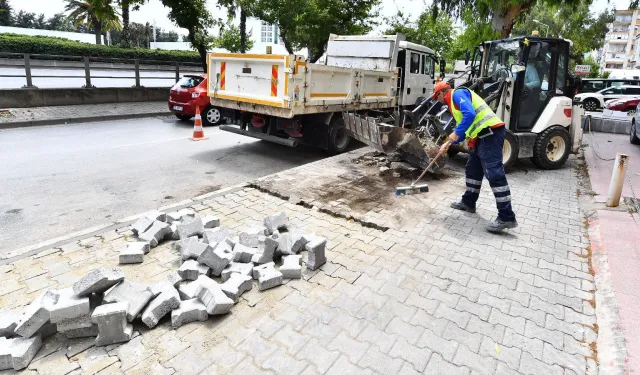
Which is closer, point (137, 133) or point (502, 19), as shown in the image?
point (137, 133)

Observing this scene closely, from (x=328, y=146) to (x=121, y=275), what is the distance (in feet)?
19.4

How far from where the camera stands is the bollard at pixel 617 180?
17.7 feet

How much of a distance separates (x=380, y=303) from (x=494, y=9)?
567 inches

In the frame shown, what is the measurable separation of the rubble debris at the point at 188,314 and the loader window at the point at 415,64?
9.43 meters

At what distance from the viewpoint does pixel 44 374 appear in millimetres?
2377

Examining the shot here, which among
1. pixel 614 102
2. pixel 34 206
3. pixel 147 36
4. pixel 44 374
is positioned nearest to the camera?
pixel 44 374

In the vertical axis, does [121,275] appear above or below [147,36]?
below

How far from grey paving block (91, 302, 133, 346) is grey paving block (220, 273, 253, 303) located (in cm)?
70

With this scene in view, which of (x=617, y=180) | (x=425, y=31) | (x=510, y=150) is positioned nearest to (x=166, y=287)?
(x=617, y=180)

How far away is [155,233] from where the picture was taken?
3.96 m

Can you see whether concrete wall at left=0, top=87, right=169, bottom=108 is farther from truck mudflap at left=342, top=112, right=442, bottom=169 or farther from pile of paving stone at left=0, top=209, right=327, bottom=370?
pile of paving stone at left=0, top=209, right=327, bottom=370

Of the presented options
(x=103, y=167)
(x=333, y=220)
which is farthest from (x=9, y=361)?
(x=103, y=167)

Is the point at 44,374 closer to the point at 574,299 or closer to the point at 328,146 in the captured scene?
the point at 574,299

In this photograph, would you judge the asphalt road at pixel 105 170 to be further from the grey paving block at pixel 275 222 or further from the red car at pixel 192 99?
Result: the grey paving block at pixel 275 222
